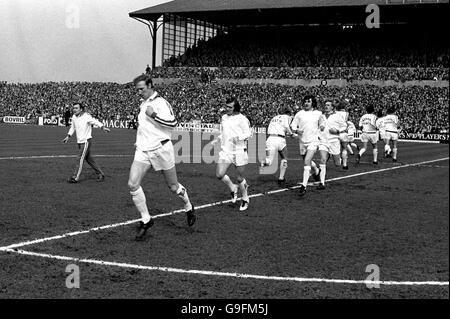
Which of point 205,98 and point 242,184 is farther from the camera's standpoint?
point 205,98

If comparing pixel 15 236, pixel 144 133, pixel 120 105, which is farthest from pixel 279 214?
pixel 120 105

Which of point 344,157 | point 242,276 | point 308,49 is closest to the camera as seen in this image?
point 242,276

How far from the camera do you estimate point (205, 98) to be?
55.1 m

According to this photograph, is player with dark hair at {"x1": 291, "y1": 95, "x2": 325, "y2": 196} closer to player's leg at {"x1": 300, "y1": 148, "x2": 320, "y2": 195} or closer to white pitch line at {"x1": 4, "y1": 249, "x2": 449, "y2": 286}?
player's leg at {"x1": 300, "y1": 148, "x2": 320, "y2": 195}

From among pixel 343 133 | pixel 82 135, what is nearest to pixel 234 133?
pixel 82 135

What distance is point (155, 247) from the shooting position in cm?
833

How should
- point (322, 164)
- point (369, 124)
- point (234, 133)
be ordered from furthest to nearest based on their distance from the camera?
point (369, 124), point (322, 164), point (234, 133)

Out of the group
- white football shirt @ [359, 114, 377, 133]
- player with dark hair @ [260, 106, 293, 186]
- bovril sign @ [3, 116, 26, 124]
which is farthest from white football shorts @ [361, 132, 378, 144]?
bovril sign @ [3, 116, 26, 124]

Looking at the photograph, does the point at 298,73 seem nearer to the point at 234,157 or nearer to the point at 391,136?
the point at 391,136

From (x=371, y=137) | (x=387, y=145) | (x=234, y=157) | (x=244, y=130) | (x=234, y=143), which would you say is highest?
(x=244, y=130)

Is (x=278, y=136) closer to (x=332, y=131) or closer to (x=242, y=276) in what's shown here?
(x=332, y=131)

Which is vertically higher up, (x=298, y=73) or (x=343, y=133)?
(x=298, y=73)

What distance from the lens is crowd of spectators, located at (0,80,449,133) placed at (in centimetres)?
3778

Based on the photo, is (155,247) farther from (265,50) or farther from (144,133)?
(265,50)
